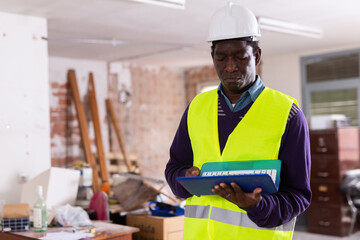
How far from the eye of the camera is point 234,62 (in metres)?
1.58

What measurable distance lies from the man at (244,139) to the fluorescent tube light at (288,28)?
3113 mm

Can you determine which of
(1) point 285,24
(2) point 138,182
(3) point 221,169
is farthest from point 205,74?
(3) point 221,169

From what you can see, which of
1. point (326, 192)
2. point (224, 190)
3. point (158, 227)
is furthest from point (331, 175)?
point (224, 190)

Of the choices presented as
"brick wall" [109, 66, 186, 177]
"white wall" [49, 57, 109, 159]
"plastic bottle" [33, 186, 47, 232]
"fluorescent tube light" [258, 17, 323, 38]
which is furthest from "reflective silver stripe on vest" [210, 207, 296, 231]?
"brick wall" [109, 66, 186, 177]

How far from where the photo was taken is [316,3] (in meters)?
4.28

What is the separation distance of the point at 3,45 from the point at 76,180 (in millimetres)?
1359

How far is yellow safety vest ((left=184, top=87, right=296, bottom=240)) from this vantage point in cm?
158

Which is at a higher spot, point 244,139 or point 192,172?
point 244,139

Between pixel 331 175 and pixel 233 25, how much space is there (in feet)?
16.6

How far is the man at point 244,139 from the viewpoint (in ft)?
5.05

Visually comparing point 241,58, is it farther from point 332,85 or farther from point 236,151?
point 332,85

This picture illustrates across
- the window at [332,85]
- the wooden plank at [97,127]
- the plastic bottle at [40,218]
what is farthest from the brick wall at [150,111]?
the plastic bottle at [40,218]

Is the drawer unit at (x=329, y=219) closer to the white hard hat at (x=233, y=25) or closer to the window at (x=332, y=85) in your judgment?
the window at (x=332, y=85)

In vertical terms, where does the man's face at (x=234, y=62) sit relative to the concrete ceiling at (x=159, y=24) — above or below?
below
